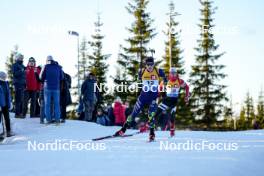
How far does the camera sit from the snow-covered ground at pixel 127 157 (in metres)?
7.61

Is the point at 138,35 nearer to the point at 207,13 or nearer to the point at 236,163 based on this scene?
the point at 207,13

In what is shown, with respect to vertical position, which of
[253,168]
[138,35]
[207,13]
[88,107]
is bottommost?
[253,168]

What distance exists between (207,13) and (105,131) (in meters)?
26.8

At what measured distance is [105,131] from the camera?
14164 millimetres

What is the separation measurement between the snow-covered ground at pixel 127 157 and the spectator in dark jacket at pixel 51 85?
1.51m

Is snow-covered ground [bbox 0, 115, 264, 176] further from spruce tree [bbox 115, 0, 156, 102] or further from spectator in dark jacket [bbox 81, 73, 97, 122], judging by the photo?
spruce tree [bbox 115, 0, 156, 102]

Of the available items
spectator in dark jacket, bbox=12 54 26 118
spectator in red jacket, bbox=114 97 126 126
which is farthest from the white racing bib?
spectator in red jacket, bbox=114 97 126 126

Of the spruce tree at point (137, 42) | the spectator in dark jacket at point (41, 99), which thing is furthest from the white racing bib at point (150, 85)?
the spruce tree at point (137, 42)

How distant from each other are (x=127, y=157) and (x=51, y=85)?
628cm

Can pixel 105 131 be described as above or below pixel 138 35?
below

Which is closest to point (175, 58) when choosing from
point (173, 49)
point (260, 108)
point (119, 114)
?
point (173, 49)

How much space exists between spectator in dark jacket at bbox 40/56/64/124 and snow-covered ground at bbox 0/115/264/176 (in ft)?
4.94

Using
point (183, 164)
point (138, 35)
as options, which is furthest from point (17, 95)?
point (138, 35)

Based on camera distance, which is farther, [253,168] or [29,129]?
[29,129]
